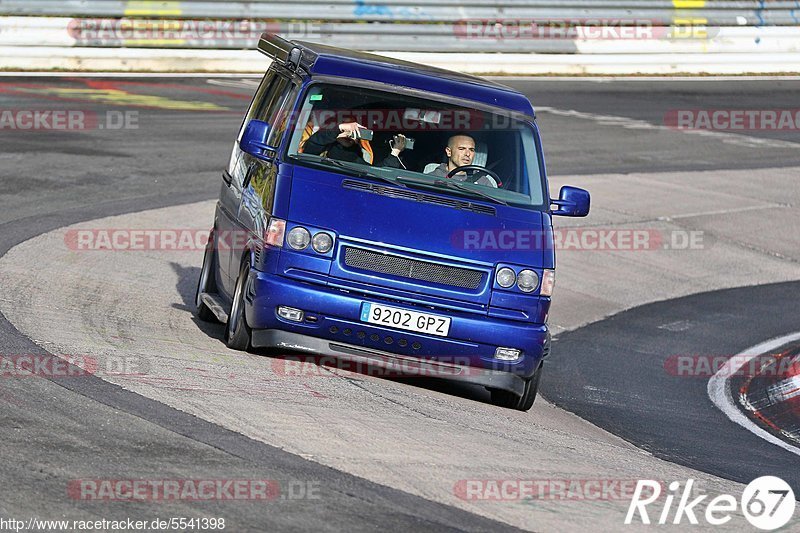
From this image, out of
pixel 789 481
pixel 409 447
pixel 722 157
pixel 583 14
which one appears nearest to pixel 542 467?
pixel 409 447

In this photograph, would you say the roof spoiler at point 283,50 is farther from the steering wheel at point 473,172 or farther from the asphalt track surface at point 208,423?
the asphalt track surface at point 208,423

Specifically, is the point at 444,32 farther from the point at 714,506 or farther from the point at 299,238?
the point at 714,506

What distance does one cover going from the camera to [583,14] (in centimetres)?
2930

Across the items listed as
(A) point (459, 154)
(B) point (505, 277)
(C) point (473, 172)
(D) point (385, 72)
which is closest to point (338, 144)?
(D) point (385, 72)

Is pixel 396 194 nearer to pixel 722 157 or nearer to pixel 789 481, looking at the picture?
pixel 789 481

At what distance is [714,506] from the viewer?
265 inches

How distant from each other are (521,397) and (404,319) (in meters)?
1.06

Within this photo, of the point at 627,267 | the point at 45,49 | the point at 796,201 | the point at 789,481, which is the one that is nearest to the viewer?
the point at 789,481

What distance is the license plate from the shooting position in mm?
8312

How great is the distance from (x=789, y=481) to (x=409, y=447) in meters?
2.45

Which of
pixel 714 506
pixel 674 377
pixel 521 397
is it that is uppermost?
pixel 714 506

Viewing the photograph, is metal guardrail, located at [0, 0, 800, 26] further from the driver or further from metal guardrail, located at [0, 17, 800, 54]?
the driver

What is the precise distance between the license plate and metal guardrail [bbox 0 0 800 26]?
17365 millimetres

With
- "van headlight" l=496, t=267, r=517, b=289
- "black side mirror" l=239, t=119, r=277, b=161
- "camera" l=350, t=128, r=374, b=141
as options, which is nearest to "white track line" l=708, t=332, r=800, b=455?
"van headlight" l=496, t=267, r=517, b=289
